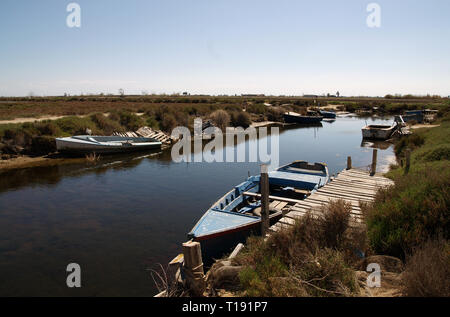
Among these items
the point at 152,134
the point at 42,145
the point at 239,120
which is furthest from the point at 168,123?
the point at 42,145

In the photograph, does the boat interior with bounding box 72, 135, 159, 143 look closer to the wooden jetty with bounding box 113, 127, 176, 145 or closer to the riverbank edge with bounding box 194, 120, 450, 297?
the wooden jetty with bounding box 113, 127, 176, 145

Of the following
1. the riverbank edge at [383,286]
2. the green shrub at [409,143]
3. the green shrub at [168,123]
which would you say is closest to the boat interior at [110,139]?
the green shrub at [168,123]

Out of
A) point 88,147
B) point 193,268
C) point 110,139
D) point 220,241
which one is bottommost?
point 220,241

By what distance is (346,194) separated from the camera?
11.2 m

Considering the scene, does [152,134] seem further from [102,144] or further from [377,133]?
[377,133]

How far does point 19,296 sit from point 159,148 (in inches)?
945

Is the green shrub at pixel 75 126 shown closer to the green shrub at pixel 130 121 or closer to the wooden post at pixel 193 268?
the green shrub at pixel 130 121

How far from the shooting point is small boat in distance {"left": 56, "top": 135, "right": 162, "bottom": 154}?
1035 inches

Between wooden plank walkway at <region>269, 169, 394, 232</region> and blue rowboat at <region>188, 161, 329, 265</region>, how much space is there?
80cm

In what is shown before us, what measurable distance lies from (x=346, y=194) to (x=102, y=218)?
10.4 m

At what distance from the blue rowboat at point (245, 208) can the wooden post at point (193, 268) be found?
261cm

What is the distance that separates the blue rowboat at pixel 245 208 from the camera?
8.95 meters
